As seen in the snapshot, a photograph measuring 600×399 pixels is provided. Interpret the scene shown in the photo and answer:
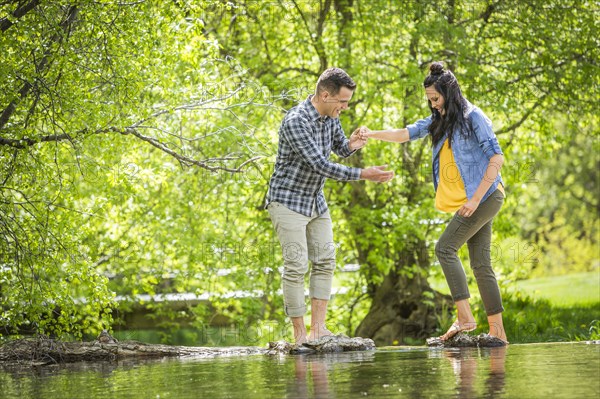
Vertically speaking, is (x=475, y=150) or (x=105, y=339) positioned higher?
(x=475, y=150)

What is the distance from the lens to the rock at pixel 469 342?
20.7 ft

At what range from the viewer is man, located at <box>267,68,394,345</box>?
6297 millimetres

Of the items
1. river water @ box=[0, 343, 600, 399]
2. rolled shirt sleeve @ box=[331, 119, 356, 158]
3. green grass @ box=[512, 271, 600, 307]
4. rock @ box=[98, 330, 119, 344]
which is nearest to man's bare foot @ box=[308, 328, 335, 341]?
river water @ box=[0, 343, 600, 399]

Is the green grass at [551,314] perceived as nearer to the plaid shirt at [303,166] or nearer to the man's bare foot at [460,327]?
the man's bare foot at [460,327]

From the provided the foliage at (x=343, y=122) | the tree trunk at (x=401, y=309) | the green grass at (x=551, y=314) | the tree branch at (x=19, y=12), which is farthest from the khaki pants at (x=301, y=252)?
the tree trunk at (x=401, y=309)

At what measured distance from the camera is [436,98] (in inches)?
254

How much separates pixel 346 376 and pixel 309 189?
2.02m

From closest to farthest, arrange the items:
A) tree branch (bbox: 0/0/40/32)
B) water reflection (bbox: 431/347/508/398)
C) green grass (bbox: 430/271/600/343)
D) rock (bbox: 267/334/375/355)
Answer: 1. water reflection (bbox: 431/347/508/398)
2. rock (bbox: 267/334/375/355)
3. tree branch (bbox: 0/0/40/32)
4. green grass (bbox: 430/271/600/343)

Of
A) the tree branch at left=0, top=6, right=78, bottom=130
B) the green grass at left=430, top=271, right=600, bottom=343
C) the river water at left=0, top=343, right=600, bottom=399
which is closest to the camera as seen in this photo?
the river water at left=0, top=343, right=600, bottom=399

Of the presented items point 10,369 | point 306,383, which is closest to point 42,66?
point 10,369

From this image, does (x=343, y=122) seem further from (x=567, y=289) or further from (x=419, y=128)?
(x=567, y=289)

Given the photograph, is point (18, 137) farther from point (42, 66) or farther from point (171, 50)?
point (171, 50)

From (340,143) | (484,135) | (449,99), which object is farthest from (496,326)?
(340,143)

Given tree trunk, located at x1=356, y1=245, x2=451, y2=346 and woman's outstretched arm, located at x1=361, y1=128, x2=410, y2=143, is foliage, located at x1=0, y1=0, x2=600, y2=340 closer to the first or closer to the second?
tree trunk, located at x1=356, y1=245, x2=451, y2=346
